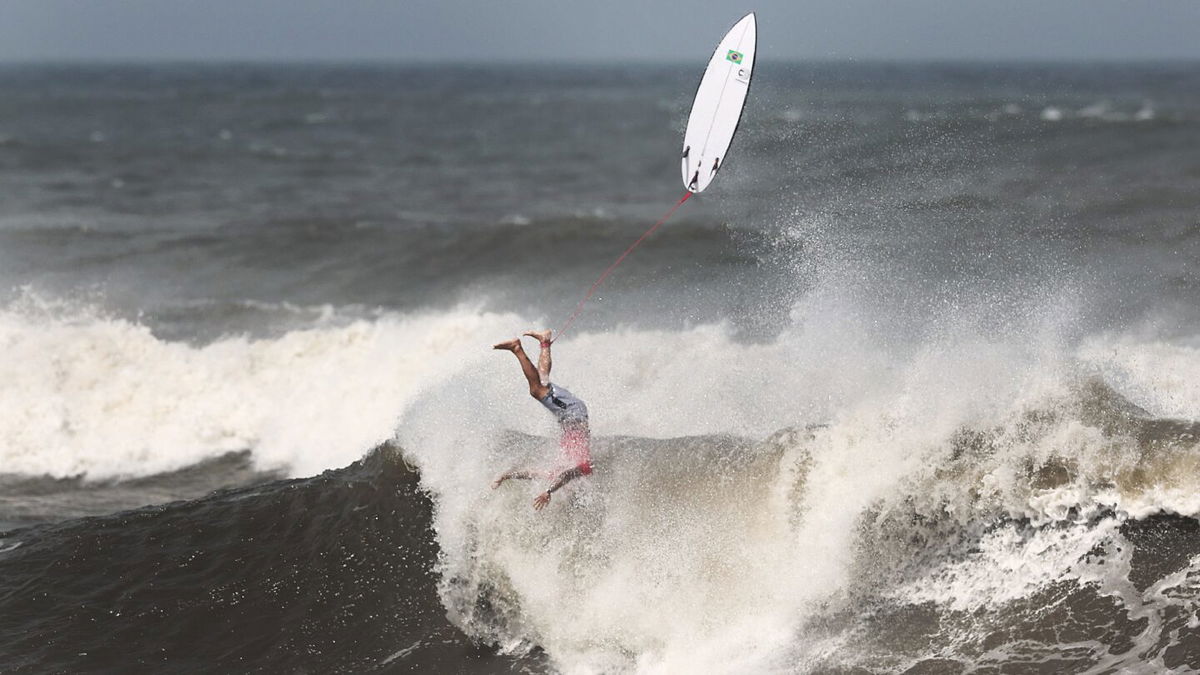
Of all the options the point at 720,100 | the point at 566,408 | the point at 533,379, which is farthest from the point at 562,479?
the point at 720,100

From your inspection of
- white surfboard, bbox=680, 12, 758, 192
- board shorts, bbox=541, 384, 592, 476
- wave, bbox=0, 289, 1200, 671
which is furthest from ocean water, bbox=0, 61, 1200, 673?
white surfboard, bbox=680, 12, 758, 192

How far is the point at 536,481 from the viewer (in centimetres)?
873

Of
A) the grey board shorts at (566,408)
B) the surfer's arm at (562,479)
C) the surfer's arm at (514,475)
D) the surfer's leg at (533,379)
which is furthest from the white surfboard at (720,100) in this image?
the surfer's arm at (514,475)

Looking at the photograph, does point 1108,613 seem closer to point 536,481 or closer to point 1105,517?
point 1105,517

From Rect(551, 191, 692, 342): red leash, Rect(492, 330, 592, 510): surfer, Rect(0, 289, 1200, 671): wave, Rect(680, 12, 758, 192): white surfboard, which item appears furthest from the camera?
Rect(551, 191, 692, 342): red leash

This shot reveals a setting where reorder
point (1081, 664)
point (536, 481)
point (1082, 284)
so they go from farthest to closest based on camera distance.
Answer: point (1082, 284) < point (536, 481) < point (1081, 664)

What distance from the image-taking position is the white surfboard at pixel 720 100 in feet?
32.9

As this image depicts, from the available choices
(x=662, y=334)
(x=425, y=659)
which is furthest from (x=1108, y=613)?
(x=662, y=334)

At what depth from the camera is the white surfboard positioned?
32.9ft

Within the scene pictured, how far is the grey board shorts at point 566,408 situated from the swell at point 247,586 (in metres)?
1.81

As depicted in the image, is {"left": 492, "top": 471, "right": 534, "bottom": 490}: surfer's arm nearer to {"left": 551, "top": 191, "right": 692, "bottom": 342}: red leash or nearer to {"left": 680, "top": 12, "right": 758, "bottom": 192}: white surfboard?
{"left": 680, "top": 12, "right": 758, "bottom": 192}: white surfboard

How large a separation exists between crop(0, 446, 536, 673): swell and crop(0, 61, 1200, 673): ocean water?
34 mm

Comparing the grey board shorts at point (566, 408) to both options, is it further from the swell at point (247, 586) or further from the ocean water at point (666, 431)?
the swell at point (247, 586)

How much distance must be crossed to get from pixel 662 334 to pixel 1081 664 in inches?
253
